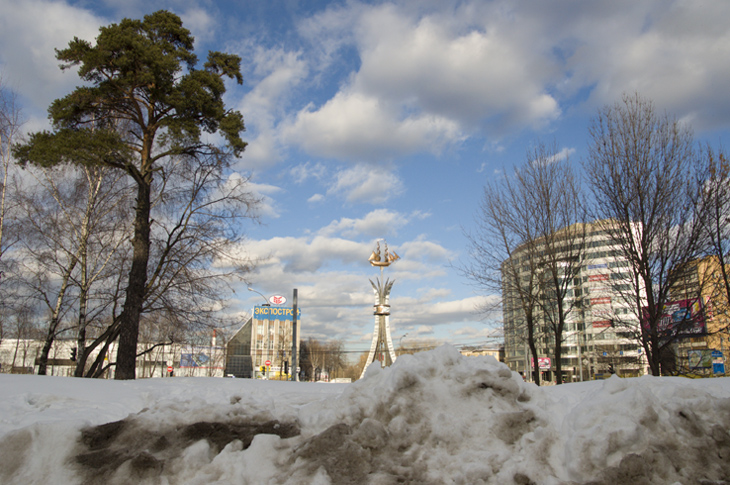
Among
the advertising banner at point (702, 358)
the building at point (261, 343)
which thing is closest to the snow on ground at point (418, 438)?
the advertising banner at point (702, 358)

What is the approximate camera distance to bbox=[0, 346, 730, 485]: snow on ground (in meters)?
3.27

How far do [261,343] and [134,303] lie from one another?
86849 millimetres

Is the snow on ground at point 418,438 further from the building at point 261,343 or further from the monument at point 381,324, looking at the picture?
the building at point 261,343

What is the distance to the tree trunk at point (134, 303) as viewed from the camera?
1089 cm

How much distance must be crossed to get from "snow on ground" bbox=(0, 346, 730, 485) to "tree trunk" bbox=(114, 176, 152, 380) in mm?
6449

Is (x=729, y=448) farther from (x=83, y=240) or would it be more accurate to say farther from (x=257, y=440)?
(x=83, y=240)

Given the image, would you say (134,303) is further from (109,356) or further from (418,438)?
(109,356)

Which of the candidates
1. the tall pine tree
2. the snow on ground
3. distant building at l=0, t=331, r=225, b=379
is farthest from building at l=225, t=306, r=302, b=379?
the snow on ground

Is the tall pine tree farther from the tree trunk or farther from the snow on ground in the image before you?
the snow on ground

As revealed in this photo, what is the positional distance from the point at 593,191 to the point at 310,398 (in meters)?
11.4

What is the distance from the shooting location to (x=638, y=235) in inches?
525

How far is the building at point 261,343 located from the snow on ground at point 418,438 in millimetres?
68694

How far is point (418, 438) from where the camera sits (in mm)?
3822

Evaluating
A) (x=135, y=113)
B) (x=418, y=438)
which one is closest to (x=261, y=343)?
(x=135, y=113)
